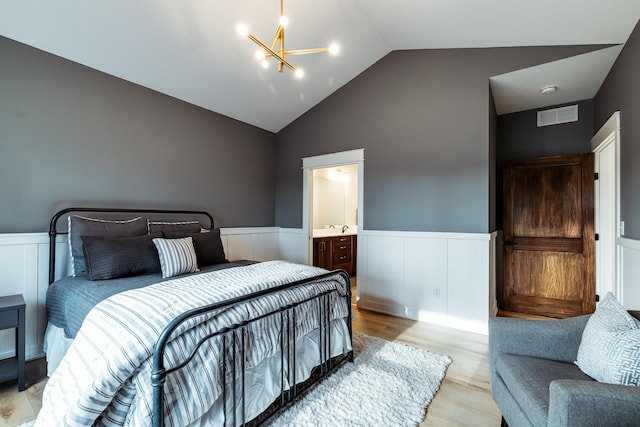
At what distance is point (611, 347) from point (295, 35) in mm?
3417

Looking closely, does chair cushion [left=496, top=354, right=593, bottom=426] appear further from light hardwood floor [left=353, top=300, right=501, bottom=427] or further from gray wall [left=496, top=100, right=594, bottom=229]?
gray wall [left=496, top=100, right=594, bottom=229]

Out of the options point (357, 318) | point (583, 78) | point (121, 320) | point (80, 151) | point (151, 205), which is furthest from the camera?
point (357, 318)

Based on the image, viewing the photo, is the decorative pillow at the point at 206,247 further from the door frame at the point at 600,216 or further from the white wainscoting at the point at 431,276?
the door frame at the point at 600,216

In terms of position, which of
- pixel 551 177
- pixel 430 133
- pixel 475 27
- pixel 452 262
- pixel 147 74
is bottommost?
pixel 452 262

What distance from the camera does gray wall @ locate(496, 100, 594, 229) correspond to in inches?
141

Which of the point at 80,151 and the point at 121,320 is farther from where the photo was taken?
the point at 80,151

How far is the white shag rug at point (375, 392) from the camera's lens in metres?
1.74

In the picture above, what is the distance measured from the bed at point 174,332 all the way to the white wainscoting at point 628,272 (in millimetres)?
2163

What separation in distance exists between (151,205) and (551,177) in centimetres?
482

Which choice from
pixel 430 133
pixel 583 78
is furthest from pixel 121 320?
pixel 583 78

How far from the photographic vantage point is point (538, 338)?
157 cm

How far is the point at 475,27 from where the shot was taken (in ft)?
9.36

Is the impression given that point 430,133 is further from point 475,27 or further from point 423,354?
point 423,354

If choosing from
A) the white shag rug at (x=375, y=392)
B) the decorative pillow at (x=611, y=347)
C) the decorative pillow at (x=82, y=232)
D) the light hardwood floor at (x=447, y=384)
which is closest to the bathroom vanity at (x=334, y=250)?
the light hardwood floor at (x=447, y=384)
